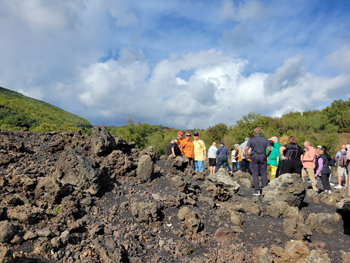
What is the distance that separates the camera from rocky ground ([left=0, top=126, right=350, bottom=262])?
3.76m

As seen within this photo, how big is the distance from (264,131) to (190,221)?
32370 mm

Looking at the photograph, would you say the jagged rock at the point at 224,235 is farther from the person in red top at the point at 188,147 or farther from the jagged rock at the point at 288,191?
the person in red top at the point at 188,147

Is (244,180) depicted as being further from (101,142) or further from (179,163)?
(101,142)

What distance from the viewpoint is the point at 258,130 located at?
24.5ft

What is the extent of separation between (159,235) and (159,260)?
2.05 ft

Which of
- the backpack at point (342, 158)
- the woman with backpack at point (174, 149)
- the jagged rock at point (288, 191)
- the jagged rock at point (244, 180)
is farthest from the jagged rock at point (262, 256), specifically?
the backpack at point (342, 158)

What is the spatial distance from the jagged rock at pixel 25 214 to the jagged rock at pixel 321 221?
628cm

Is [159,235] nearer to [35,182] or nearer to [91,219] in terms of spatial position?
[91,219]

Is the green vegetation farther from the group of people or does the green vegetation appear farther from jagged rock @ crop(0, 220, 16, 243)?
jagged rock @ crop(0, 220, 16, 243)

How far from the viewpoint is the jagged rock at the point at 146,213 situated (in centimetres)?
473

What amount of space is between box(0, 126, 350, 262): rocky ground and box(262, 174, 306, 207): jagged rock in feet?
0.09

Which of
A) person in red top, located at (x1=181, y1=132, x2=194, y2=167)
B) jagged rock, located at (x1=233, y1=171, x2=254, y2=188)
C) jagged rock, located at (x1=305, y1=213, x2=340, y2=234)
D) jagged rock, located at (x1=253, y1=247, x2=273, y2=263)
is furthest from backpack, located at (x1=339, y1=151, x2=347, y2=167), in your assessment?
Answer: jagged rock, located at (x1=253, y1=247, x2=273, y2=263)

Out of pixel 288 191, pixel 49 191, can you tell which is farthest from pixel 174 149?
pixel 49 191

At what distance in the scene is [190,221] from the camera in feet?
15.5
